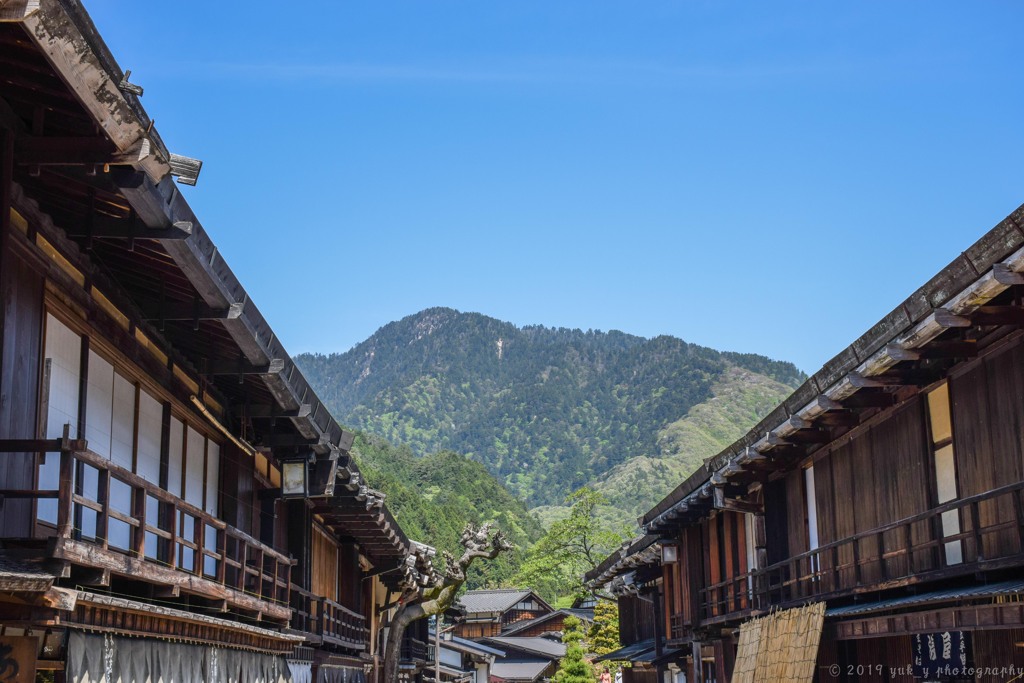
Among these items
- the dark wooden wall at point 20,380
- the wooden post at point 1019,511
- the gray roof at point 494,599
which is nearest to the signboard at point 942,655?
the wooden post at point 1019,511

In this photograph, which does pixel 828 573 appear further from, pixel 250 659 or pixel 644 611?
pixel 644 611

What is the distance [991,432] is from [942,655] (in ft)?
12.3

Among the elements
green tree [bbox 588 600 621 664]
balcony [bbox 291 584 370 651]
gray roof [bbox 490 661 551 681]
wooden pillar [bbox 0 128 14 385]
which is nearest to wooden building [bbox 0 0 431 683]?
wooden pillar [bbox 0 128 14 385]

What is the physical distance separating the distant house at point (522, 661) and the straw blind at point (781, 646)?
65.0m

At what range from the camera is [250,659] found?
18141 mm

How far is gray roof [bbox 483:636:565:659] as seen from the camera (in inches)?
3452

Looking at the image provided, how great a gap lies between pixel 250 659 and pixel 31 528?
7.60m

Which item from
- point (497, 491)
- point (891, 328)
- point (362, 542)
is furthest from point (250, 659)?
point (497, 491)

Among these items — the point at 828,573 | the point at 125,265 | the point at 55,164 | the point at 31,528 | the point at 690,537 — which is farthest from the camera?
the point at 690,537

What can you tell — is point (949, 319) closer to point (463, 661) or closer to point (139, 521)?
point (139, 521)

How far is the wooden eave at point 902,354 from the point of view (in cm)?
Answer: 1210

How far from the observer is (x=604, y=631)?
205ft

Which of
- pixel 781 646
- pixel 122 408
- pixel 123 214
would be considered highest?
pixel 123 214

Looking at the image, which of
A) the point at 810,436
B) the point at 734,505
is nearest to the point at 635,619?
the point at 734,505
